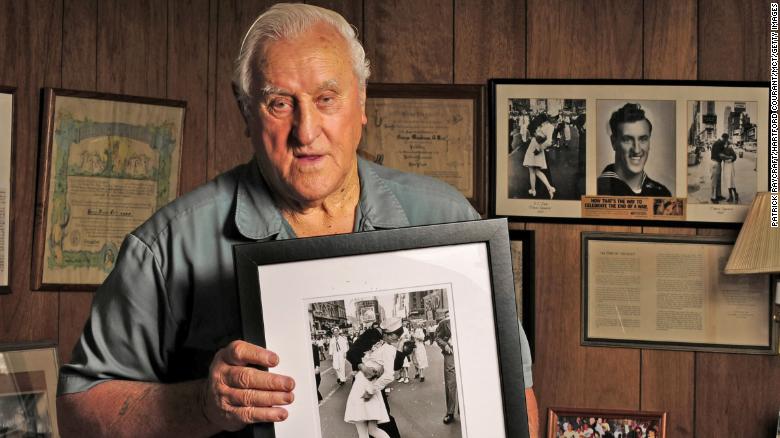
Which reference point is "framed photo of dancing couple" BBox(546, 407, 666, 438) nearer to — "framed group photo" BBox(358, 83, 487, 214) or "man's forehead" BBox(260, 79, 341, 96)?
"framed group photo" BBox(358, 83, 487, 214)

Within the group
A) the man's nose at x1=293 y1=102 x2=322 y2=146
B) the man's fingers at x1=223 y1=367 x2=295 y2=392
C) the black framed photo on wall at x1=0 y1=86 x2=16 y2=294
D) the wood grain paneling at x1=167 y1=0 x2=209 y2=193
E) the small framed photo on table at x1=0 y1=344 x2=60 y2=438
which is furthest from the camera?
the wood grain paneling at x1=167 y1=0 x2=209 y2=193

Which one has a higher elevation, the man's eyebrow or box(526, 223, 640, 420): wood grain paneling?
the man's eyebrow

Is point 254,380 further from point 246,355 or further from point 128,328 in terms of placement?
point 128,328

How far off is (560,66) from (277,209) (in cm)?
159

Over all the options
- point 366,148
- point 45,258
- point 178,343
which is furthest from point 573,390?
point 178,343

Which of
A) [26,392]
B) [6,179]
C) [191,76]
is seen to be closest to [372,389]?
[26,392]

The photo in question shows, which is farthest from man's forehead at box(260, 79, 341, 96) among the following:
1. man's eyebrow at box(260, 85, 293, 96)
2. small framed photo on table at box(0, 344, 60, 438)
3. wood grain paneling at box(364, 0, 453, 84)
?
wood grain paneling at box(364, 0, 453, 84)

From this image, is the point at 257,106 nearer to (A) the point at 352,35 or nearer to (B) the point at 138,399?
(A) the point at 352,35

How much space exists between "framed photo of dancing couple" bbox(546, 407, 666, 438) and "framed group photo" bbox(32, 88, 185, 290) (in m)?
1.27

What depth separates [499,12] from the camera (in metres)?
2.53

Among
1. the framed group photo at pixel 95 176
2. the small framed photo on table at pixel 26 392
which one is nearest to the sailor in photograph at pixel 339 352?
the small framed photo on table at pixel 26 392

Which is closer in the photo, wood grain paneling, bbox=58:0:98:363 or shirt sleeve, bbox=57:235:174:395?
shirt sleeve, bbox=57:235:174:395

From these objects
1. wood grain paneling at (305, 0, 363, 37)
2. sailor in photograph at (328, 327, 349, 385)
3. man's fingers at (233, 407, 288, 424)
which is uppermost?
wood grain paneling at (305, 0, 363, 37)

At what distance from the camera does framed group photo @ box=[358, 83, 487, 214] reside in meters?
2.52
